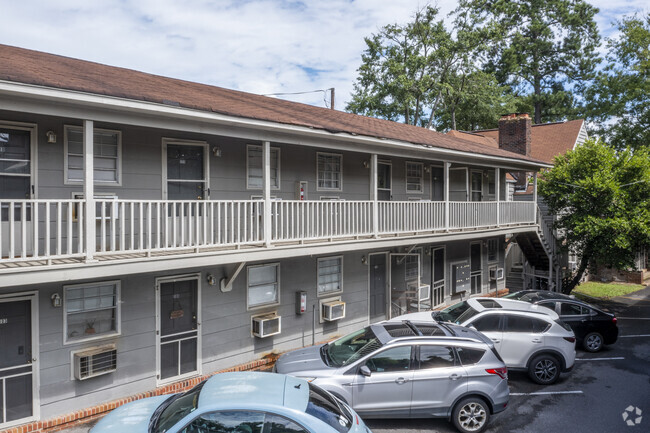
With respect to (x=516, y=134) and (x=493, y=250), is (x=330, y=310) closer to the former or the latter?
(x=493, y=250)

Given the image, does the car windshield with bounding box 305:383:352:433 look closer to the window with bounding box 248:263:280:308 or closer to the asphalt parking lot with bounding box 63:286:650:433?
the asphalt parking lot with bounding box 63:286:650:433

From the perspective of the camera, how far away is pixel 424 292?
48.2 ft

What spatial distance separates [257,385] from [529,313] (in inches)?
279

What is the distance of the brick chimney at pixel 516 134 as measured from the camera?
2216cm

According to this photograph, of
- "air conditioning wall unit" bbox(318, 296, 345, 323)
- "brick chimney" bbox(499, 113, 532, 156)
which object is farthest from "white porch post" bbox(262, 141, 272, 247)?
"brick chimney" bbox(499, 113, 532, 156)

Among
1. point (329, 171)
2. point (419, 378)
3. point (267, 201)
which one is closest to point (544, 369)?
point (419, 378)

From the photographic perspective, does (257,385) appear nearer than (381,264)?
Yes

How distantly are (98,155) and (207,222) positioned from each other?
240cm

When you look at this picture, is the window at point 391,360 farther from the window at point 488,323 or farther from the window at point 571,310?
the window at point 571,310

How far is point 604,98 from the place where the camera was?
104 ft

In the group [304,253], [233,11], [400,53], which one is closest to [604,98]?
[400,53]

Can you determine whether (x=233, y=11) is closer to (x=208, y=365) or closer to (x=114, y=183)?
(x=114, y=183)

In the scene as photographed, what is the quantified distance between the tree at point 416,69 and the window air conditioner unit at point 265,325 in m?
28.9

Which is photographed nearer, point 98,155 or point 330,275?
point 98,155
